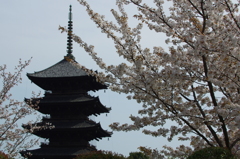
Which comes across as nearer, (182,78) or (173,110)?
(182,78)

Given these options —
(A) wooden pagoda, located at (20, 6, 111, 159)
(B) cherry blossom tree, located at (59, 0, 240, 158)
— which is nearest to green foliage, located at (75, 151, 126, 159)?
(B) cherry blossom tree, located at (59, 0, 240, 158)

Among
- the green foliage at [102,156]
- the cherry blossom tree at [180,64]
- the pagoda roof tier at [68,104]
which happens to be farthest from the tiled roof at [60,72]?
the cherry blossom tree at [180,64]

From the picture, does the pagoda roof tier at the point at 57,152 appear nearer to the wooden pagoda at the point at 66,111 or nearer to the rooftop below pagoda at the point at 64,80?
the wooden pagoda at the point at 66,111

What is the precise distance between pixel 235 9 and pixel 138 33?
214 centimetres

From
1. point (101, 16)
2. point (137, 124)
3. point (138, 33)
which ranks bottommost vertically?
point (137, 124)

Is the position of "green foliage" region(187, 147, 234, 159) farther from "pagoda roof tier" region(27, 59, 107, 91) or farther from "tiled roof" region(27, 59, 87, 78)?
"tiled roof" region(27, 59, 87, 78)

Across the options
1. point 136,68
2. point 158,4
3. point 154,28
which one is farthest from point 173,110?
point 158,4

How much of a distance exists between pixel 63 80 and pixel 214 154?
15.9m

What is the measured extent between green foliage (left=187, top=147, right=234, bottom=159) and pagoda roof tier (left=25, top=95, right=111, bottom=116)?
1309 cm

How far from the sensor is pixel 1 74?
8422 millimetres

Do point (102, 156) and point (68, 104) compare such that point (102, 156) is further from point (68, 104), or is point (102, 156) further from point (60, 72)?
point (60, 72)

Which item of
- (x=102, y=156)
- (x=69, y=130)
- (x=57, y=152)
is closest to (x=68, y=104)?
(x=69, y=130)

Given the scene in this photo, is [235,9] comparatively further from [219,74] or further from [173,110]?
[173,110]

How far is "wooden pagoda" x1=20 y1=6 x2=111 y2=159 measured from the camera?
19969 millimetres
